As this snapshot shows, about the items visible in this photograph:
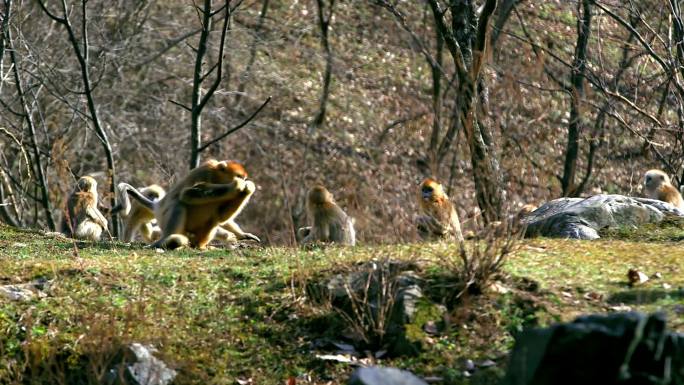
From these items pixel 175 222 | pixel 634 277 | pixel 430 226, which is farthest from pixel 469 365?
pixel 175 222

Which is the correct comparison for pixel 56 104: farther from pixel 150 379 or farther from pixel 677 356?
pixel 677 356

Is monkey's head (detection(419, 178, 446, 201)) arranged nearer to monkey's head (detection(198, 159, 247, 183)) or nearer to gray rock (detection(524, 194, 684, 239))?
gray rock (detection(524, 194, 684, 239))

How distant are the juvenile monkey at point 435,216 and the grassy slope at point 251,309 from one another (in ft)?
2.92

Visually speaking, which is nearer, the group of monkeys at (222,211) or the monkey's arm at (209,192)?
the group of monkeys at (222,211)

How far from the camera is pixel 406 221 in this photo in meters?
9.21

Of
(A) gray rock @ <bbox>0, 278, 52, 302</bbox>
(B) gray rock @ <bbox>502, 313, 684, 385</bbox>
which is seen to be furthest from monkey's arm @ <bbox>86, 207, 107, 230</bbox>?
(B) gray rock @ <bbox>502, 313, 684, 385</bbox>

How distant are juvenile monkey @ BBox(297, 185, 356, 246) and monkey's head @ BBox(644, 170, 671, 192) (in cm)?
620

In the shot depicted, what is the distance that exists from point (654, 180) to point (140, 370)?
40.9 feet

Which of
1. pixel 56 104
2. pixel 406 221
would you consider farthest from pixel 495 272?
pixel 56 104

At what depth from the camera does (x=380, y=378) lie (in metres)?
6.48

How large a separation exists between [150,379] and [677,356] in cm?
367

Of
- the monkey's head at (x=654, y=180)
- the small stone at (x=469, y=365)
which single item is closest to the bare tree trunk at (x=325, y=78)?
the monkey's head at (x=654, y=180)

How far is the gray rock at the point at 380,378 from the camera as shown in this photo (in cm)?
642

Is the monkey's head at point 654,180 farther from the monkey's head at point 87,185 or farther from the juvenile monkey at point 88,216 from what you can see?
the monkey's head at point 87,185
